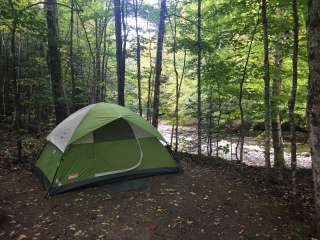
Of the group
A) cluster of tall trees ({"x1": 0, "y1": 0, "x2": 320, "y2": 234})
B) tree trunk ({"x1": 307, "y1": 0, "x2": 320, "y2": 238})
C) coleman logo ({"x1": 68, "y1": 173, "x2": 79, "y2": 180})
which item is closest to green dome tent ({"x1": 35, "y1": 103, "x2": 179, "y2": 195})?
coleman logo ({"x1": 68, "y1": 173, "x2": 79, "y2": 180})

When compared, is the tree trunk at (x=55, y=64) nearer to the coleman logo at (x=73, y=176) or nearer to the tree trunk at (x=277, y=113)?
the coleman logo at (x=73, y=176)

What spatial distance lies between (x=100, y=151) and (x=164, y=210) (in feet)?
7.48

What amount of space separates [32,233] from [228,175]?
16.4 ft

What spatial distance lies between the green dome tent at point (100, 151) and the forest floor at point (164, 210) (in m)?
0.31

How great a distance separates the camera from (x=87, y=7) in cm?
1633

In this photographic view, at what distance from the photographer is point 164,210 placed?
566 cm

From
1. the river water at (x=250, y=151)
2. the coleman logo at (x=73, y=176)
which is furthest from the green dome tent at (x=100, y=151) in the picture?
the river water at (x=250, y=151)

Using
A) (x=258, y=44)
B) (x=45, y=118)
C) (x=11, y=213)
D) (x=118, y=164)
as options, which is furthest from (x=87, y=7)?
(x=11, y=213)

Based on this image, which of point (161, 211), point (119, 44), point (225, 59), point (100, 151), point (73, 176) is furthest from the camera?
point (119, 44)

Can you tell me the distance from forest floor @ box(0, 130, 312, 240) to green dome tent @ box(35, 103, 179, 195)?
311 millimetres

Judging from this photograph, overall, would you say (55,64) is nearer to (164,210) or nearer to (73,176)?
(73,176)

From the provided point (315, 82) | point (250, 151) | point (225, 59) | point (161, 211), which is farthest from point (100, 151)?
point (250, 151)

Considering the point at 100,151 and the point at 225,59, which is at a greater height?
the point at 225,59

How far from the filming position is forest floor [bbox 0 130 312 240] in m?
4.85
